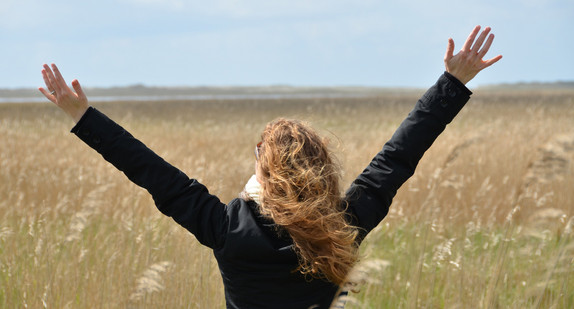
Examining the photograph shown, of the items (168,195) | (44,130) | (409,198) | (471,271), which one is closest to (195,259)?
(471,271)

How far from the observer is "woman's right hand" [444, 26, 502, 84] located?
7.68 ft

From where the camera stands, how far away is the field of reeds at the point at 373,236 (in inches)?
110

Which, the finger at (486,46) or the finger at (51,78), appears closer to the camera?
the finger at (51,78)

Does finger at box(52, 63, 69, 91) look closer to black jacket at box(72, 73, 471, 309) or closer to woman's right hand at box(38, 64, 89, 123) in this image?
woman's right hand at box(38, 64, 89, 123)

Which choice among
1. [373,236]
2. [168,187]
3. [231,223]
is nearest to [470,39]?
[231,223]

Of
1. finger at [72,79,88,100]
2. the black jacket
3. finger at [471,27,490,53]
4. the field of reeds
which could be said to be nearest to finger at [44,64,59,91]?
finger at [72,79,88,100]

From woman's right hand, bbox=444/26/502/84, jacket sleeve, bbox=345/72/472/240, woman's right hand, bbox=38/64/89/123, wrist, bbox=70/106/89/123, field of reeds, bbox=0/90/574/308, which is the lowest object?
field of reeds, bbox=0/90/574/308

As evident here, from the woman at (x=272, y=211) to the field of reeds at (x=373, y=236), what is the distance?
213mm

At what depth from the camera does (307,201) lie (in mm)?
1917

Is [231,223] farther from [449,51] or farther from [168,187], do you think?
[449,51]

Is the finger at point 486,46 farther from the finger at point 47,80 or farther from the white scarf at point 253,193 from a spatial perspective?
the finger at point 47,80

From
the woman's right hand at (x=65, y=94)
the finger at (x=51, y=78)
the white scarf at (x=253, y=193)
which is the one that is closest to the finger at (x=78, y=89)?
the woman's right hand at (x=65, y=94)

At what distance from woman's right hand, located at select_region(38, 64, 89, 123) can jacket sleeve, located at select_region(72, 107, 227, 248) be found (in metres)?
0.17

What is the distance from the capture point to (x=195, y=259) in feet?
12.3
